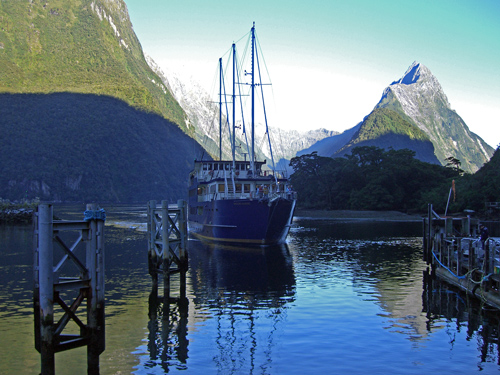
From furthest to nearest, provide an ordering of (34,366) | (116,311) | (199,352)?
(116,311), (199,352), (34,366)

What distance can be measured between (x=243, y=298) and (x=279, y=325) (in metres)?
5.15

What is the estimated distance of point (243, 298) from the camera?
23.4 metres

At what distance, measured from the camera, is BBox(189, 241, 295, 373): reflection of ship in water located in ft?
51.3

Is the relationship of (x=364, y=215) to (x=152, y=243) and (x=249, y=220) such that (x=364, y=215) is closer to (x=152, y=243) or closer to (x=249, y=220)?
(x=249, y=220)

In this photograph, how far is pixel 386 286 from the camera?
1053 inches

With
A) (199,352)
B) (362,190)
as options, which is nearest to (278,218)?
(199,352)

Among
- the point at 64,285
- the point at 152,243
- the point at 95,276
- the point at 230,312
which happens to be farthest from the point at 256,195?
the point at 64,285

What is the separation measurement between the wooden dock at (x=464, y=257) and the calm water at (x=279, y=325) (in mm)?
780

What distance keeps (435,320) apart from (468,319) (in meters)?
1.30

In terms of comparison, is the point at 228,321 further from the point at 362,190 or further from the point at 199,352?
the point at 362,190

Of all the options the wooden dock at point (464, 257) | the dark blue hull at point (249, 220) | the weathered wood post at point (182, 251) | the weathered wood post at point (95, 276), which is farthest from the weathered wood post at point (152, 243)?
the dark blue hull at point (249, 220)

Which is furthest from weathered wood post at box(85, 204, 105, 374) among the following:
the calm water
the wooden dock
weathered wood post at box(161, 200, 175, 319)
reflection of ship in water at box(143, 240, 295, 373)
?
the wooden dock

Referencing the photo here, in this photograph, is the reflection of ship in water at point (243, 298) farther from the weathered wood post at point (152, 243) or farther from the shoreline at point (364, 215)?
the shoreline at point (364, 215)

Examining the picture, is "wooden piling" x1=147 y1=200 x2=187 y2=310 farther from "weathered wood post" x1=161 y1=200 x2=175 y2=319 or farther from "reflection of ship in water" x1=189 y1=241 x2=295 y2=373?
"reflection of ship in water" x1=189 y1=241 x2=295 y2=373
